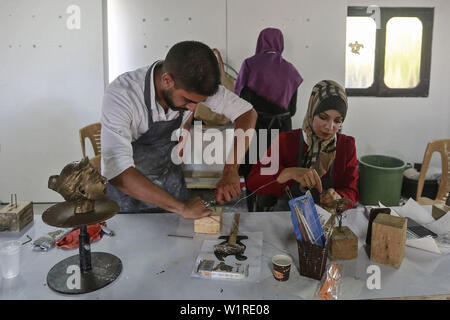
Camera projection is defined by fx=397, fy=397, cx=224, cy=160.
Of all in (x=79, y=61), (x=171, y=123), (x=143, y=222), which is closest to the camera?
(x=143, y=222)

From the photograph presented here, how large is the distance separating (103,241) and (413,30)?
168 inches

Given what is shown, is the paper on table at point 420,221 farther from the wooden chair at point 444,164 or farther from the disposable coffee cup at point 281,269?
the wooden chair at point 444,164

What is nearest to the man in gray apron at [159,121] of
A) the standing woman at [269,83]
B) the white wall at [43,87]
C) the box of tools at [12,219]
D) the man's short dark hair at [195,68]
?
the man's short dark hair at [195,68]

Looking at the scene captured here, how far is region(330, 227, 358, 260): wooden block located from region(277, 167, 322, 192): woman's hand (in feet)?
1.70

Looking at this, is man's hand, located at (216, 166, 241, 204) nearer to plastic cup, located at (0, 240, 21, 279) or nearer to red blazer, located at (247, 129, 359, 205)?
red blazer, located at (247, 129, 359, 205)

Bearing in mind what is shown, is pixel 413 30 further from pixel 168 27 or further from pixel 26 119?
pixel 26 119

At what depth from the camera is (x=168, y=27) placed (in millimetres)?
4215

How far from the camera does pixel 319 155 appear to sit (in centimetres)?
229

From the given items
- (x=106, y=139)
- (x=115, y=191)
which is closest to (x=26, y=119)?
(x=115, y=191)

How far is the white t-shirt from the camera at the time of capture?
5.68ft

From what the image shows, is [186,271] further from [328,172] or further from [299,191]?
[328,172]

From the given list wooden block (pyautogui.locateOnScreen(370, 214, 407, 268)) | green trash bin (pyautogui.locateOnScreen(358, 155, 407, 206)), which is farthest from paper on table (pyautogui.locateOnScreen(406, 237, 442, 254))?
green trash bin (pyautogui.locateOnScreen(358, 155, 407, 206))

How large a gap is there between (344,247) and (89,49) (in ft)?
11.2

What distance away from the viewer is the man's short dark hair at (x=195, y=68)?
1657mm
